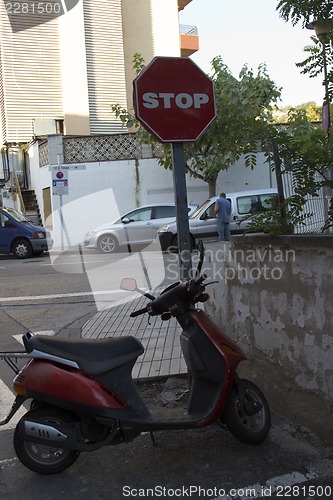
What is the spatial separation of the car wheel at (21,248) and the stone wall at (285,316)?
13766mm

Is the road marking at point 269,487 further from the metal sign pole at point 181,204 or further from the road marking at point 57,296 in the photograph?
the road marking at point 57,296

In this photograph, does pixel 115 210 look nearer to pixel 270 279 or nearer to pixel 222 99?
pixel 222 99

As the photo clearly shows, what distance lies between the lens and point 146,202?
21250mm

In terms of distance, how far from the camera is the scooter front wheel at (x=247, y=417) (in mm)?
3541

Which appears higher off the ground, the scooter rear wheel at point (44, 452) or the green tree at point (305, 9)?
the green tree at point (305, 9)

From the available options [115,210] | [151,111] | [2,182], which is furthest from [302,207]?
[2,182]

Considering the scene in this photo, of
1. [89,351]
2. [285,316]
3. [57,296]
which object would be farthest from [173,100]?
[57,296]

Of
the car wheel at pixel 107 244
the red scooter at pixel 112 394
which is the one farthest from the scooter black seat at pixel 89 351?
the car wheel at pixel 107 244

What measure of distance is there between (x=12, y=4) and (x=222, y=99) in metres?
13.2

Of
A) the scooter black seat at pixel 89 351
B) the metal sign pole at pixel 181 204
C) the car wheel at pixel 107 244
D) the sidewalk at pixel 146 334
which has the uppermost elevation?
the metal sign pole at pixel 181 204

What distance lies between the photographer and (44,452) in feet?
11.2

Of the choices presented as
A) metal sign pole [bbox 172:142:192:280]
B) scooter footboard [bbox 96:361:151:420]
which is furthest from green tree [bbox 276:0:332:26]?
scooter footboard [bbox 96:361:151:420]

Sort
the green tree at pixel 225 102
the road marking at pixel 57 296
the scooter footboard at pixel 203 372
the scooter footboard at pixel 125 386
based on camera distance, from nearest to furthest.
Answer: the scooter footboard at pixel 125 386 → the scooter footboard at pixel 203 372 → the road marking at pixel 57 296 → the green tree at pixel 225 102

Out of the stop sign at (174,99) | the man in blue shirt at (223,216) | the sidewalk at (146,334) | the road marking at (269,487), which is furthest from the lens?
the man in blue shirt at (223,216)
